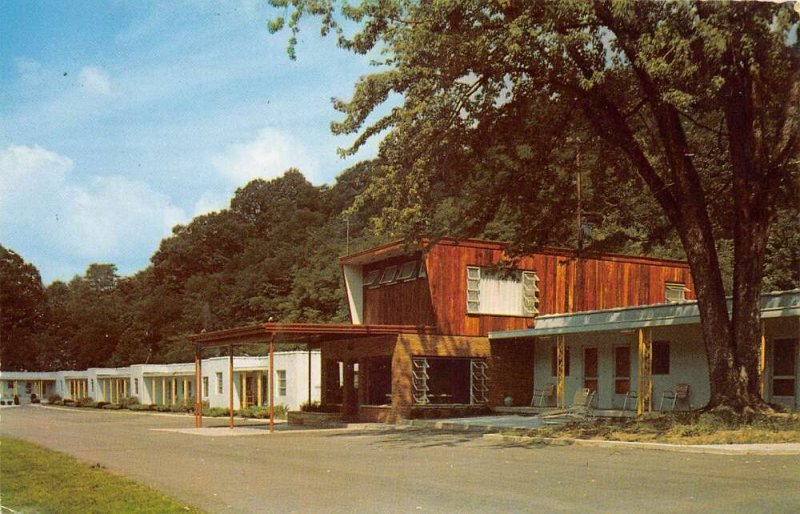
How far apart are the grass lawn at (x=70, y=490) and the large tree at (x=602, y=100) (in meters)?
7.67

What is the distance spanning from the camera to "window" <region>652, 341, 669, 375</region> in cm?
2423

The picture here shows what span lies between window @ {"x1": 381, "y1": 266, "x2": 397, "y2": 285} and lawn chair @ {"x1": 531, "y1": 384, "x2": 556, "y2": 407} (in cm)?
591

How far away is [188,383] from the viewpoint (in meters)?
52.2

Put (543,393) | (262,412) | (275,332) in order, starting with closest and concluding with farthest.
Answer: (275,332), (543,393), (262,412)

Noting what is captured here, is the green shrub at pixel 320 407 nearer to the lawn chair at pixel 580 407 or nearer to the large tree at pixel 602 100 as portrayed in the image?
the lawn chair at pixel 580 407

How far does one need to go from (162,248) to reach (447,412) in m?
66.9

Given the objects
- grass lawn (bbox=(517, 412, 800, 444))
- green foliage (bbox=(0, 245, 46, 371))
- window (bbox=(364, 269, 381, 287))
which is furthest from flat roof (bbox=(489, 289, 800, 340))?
green foliage (bbox=(0, 245, 46, 371))

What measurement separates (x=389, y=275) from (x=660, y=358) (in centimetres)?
1002

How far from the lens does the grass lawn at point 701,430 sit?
50.8ft

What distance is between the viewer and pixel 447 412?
2800cm

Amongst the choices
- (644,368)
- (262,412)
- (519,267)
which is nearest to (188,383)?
(262,412)

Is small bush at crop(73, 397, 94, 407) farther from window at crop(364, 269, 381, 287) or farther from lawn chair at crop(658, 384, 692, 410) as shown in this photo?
lawn chair at crop(658, 384, 692, 410)

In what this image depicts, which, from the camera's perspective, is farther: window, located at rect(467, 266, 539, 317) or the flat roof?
window, located at rect(467, 266, 539, 317)

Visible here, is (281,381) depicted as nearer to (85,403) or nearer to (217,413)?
(217,413)
